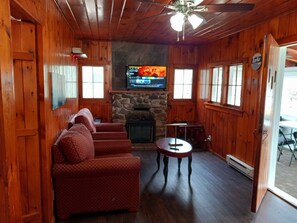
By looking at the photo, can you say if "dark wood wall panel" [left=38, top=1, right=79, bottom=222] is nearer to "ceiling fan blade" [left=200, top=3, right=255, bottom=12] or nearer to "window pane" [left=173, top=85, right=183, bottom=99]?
"ceiling fan blade" [left=200, top=3, right=255, bottom=12]

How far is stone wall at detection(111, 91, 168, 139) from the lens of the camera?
17.5 feet

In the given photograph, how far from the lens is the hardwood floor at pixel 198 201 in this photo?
2.53 metres

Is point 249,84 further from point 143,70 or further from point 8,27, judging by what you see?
point 8,27

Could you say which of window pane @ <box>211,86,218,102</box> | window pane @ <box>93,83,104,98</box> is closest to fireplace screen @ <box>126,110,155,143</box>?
window pane @ <box>93,83,104,98</box>

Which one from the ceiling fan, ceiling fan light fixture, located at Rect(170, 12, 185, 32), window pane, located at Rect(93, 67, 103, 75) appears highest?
the ceiling fan

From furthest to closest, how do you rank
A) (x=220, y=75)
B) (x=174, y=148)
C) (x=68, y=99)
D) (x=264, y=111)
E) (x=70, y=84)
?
(x=220, y=75)
(x=70, y=84)
(x=68, y=99)
(x=174, y=148)
(x=264, y=111)

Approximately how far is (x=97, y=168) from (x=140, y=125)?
9.49 ft

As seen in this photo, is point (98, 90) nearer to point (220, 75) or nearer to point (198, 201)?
point (220, 75)

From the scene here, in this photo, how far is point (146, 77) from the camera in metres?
5.38

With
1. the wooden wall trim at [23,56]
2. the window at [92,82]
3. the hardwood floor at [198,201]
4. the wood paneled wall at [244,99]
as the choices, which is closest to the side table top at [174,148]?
the hardwood floor at [198,201]

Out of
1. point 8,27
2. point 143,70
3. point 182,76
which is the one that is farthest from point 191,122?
point 8,27

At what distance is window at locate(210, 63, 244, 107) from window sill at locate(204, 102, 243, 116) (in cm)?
10

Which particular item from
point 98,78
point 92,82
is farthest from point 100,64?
point 92,82

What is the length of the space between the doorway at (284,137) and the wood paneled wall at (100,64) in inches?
138
